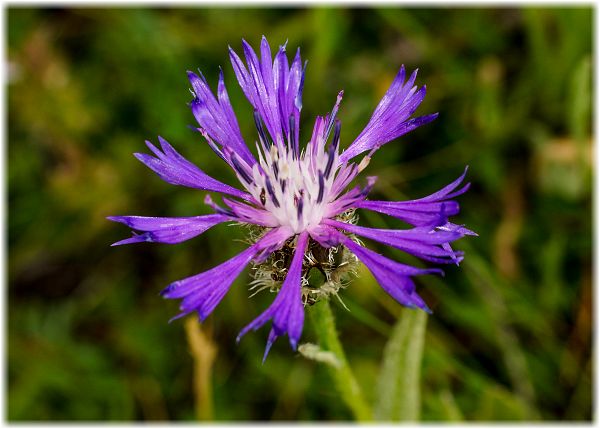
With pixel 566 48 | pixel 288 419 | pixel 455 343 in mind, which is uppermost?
pixel 566 48

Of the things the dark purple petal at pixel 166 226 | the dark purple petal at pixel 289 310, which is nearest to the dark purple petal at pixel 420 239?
the dark purple petal at pixel 289 310

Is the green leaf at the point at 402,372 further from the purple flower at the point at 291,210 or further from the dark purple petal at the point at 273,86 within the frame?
the dark purple petal at the point at 273,86

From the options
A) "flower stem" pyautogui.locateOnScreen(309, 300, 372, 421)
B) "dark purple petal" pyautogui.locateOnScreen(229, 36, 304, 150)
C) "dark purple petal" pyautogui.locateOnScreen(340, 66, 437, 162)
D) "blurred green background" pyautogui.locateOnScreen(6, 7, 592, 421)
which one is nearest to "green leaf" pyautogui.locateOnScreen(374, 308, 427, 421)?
"flower stem" pyautogui.locateOnScreen(309, 300, 372, 421)

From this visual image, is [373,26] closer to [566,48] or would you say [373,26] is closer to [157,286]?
[566,48]

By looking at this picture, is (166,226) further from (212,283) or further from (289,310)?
(289,310)

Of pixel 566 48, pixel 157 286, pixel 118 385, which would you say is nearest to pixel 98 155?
pixel 157 286

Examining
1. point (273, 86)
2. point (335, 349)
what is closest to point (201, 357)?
point (335, 349)
